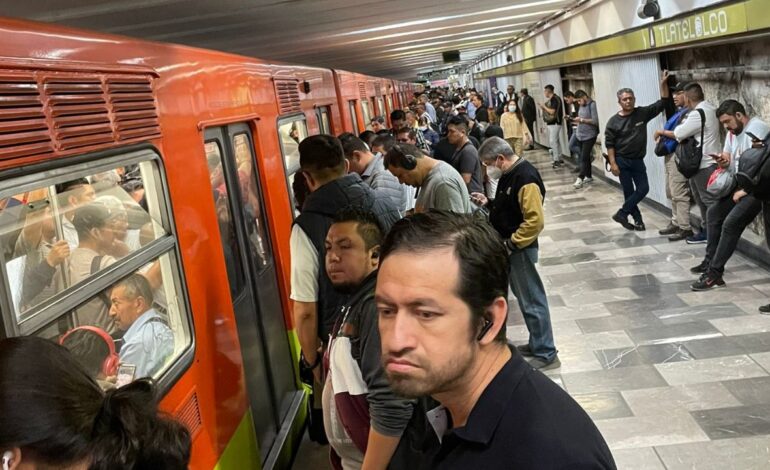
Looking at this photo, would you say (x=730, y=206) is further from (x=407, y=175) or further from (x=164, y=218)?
(x=164, y=218)

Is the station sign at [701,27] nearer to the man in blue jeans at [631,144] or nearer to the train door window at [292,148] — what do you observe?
the man in blue jeans at [631,144]

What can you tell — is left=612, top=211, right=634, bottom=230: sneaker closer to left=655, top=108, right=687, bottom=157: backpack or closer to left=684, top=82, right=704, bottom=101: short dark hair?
left=655, top=108, right=687, bottom=157: backpack

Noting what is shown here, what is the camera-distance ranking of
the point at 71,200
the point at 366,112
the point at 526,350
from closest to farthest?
1. the point at 71,200
2. the point at 526,350
3. the point at 366,112

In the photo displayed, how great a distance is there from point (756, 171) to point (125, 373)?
5.11 metres

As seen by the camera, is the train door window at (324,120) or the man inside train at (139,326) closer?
the man inside train at (139,326)

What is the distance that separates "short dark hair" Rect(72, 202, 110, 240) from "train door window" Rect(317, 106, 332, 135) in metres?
4.76

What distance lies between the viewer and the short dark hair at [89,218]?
2223mm

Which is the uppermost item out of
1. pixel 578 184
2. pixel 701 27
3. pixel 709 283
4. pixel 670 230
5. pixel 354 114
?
pixel 701 27

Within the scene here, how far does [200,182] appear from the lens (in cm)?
321

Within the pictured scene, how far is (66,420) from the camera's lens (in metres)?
1.31

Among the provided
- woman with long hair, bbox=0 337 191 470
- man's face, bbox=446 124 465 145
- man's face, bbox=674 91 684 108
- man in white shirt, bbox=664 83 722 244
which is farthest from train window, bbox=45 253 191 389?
man's face, bbox=674 91 684 108

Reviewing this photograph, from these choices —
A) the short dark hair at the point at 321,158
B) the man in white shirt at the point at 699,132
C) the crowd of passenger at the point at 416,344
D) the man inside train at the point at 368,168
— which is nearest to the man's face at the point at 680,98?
the man in white shirt at the point at 699,132

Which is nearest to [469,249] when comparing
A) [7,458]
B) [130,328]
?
[7,458]

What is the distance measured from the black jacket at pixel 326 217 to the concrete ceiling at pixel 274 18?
1.95m
